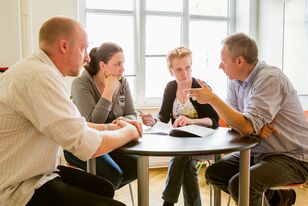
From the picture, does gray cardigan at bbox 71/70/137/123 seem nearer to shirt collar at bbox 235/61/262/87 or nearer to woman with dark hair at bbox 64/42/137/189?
woman with dark hair at bbox 64/42/137/189

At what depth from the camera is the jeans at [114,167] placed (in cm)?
172

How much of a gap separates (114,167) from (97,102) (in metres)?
0.46

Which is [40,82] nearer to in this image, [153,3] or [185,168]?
[185,168]

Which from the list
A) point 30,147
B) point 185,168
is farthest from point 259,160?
point 30,147

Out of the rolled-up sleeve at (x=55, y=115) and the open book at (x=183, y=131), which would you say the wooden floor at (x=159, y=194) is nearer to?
the open book at (x=183, y=131)

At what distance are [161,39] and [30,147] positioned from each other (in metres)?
2.96

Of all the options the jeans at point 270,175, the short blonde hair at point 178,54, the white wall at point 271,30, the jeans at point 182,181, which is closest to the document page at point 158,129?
the jeans at point 182,181

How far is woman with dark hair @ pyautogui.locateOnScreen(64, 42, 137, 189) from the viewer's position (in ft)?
5.82

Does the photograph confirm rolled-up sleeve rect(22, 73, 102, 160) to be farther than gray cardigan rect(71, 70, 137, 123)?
No

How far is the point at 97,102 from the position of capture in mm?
1952

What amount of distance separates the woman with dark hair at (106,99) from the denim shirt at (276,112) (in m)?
0.79

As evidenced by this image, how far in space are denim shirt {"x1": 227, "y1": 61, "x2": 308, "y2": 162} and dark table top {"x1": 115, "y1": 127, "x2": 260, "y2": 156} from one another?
0.15m

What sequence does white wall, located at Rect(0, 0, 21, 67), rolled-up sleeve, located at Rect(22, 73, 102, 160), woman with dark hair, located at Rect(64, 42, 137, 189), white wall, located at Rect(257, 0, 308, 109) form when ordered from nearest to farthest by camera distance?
1. rolled-up sleeve, located at Rect(22, 73, 102, 160)
2. woman with dark hair, located at Rect(64, 42, 137, 189)
3. white wall, located at Rect(0, 0, 21, 67)
4. white wall, located at Rect(257, 0, 308, 109)

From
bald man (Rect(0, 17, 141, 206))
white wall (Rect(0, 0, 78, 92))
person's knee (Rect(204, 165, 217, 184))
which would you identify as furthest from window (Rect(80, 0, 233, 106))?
bald man (Rect(0, 17, 141, 206))
